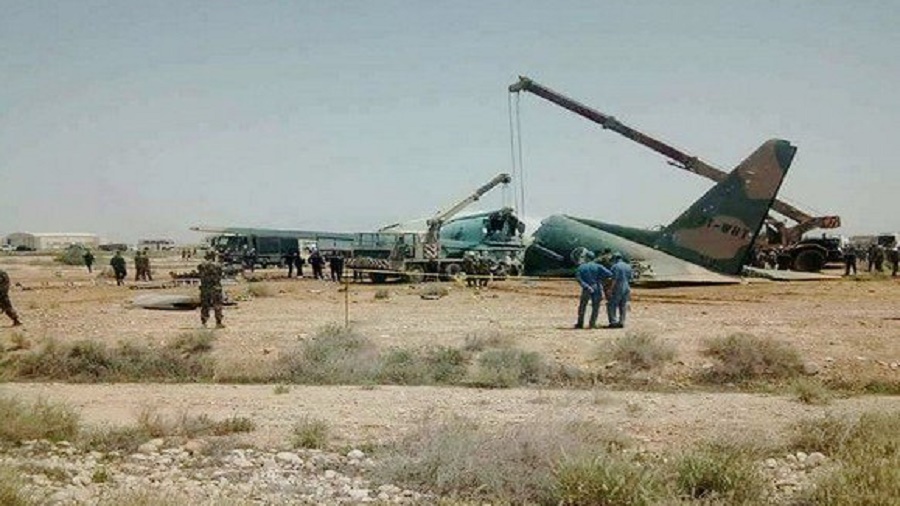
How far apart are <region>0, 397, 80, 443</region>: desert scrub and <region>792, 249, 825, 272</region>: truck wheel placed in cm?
3840

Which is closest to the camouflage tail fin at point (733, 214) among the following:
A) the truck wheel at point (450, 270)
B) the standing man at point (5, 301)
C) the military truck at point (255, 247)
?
the truck wheel at point (450, 270)

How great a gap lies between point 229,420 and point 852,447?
6.72 meters

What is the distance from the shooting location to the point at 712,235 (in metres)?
28.7

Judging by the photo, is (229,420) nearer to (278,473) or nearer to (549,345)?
(278,473)

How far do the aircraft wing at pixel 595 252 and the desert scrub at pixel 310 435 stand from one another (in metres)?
21.5

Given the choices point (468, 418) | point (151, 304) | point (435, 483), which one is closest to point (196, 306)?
point (151, 304)

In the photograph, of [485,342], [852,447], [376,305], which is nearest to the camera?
[852,447]

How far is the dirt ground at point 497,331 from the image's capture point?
9859mm

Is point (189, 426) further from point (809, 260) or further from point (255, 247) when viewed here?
point (255, 247)

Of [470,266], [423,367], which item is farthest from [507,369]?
[470,266]

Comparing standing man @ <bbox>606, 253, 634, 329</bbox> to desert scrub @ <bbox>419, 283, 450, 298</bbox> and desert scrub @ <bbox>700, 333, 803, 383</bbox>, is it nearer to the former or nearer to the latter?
desert scrub @ <bbox>700, 333, 803, 383</bbox>

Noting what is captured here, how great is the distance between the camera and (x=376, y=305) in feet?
78.5

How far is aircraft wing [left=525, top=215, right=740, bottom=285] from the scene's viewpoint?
28.6 metres

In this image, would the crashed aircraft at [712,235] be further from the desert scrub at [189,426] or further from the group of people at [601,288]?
the desert scrub at [189,426]
